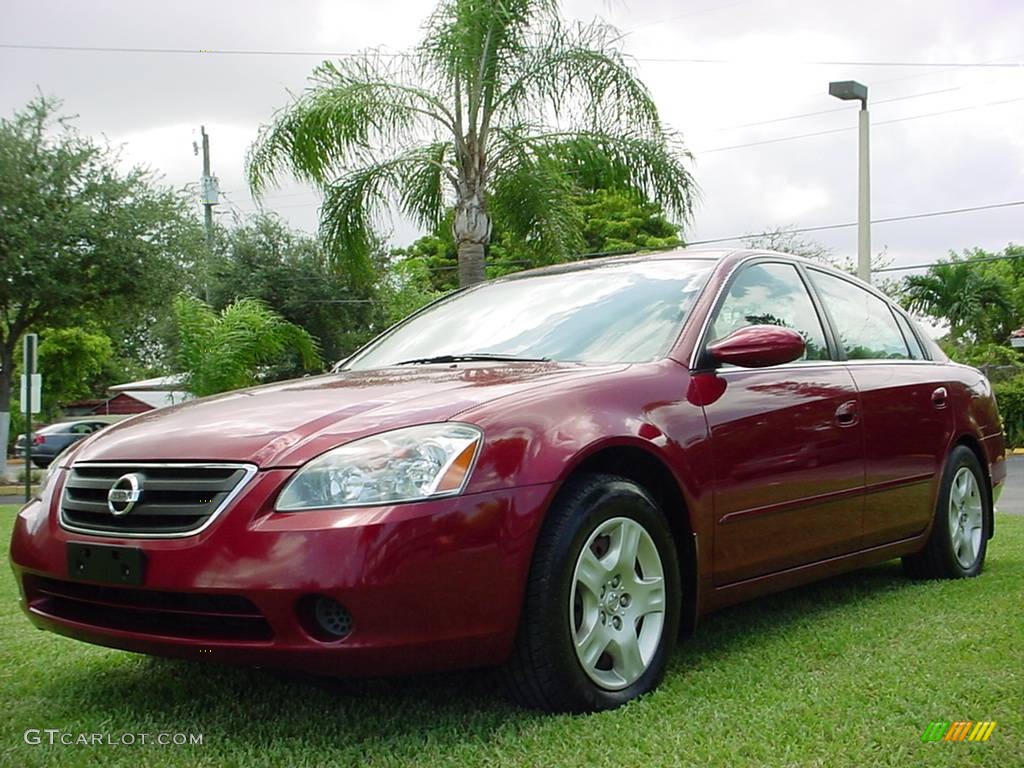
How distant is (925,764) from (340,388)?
2008mm

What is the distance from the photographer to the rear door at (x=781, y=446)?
12.6 ft

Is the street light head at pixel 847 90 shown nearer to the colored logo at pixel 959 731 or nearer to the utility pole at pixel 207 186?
the colored logo at pixel 959 731

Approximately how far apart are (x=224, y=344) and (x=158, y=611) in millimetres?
14216

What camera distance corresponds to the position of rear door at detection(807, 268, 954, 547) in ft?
15.4

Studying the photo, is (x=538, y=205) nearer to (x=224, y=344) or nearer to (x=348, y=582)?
(x=224, y=344)

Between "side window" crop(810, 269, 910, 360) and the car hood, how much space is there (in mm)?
1649

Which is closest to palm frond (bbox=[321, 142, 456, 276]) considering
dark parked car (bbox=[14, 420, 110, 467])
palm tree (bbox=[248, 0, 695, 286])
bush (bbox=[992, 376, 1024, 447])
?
palm tree (bbox=[248, 0, 695, 286])

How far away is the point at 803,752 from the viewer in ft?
9.37

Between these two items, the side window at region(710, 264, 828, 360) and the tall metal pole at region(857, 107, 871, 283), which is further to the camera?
the tall metal pole at region(857, 107, 871, 283)

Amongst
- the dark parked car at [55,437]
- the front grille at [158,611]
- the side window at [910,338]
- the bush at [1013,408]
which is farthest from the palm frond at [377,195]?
the dark parked car at [55,437]

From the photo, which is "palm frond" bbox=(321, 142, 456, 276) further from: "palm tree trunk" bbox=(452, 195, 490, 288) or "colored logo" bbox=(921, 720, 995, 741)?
"colored logo" bbox=(921, 720, 995, 741)

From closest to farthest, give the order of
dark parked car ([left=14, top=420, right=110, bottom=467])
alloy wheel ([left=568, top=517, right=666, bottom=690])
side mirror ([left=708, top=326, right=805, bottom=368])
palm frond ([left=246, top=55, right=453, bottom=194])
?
alloy wheel ([left=568, top=517, right=666, bottom=690]) < side mirror ([left=708, top=326, right=805, bottom=368]) < palm frond ([left=246, top=55, right=453, bottom=194]) < dark parked car ([left=14, top=420, right=110, bottom=467])

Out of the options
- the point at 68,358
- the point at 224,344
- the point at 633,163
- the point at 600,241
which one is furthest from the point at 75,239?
the point at 600,241

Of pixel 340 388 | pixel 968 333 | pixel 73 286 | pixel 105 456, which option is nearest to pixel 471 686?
pixel 340 388
